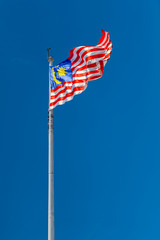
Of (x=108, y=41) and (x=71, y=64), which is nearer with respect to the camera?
(x=71, y=64)

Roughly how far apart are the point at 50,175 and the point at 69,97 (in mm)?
4539

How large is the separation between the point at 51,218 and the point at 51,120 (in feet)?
16.4

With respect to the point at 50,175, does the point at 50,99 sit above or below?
above

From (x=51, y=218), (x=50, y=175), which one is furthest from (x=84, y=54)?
(x=51, y=218)

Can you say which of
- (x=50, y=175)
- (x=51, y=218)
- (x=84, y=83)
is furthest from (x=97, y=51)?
(x=51, y=218)

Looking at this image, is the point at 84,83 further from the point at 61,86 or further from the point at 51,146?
the point at 51,146

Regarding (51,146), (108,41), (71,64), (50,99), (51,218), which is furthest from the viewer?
(108,41)

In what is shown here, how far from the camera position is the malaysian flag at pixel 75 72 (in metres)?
18.0

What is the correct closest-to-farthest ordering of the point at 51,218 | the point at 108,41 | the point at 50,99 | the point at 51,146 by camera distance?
the point at 51,218 → the point at 51,146 → the point at 50,99 → the point at 108,41

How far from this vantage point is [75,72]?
61.7 ft

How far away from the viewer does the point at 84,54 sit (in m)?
19.2

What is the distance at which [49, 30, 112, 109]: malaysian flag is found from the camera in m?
18.0

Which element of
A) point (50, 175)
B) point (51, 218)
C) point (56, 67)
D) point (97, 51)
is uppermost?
point (97, 51)

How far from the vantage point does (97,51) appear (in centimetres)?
1962
